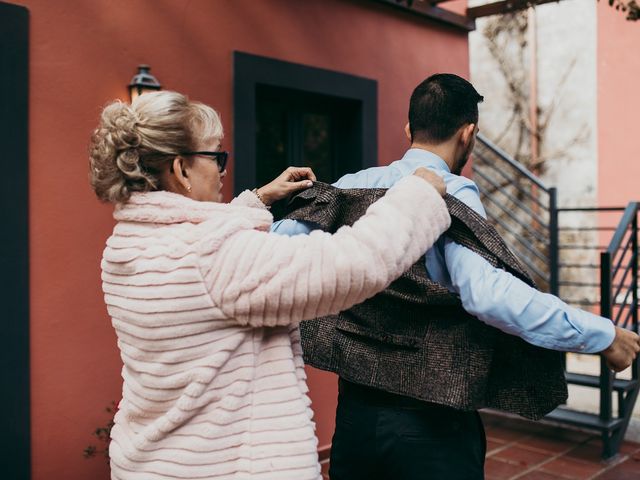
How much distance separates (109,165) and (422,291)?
35.1 inches

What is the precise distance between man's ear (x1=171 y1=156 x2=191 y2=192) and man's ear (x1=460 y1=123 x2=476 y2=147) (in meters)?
0.92

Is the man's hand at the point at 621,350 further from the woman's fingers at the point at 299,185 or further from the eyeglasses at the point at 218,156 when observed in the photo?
the eyeglasses at the point at 218,156

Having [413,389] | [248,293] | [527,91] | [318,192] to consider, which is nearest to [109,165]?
[248,293]

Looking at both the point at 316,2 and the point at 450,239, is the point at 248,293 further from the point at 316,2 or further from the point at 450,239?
the point at 316,2

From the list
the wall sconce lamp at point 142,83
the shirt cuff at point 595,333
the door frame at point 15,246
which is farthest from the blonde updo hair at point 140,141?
the wall sconce lamp at point 142,83

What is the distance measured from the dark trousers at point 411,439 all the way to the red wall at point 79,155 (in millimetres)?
1944

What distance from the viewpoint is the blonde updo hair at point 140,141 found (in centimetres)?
144

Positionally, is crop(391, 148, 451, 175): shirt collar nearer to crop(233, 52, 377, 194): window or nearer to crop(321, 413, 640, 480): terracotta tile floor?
crop(233, 52, 377, 194): window

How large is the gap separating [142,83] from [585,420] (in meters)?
3.83

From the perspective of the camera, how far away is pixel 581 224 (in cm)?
950

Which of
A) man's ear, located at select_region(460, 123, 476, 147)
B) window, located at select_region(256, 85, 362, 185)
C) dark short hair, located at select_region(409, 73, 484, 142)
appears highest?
window, located at select_region(256, 85, 362, 185)

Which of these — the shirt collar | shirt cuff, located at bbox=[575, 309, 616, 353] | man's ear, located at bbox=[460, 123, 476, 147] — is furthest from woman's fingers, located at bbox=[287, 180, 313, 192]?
shirt cuff, located at bbox=[575, 309, 616, 353]

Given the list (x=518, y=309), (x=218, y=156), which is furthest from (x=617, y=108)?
(x=218, y=156)

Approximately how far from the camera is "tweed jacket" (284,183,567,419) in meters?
1.83
